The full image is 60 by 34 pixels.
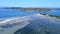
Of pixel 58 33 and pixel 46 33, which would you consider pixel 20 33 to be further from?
pixel 58 33

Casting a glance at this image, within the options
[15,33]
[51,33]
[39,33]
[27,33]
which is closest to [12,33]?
[15,33]

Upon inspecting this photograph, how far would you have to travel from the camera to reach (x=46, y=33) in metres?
14.7

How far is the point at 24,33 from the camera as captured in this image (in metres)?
14.5

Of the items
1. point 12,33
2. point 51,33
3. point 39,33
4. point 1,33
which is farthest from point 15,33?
point 51,33

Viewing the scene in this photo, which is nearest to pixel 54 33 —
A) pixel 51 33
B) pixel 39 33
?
pixel 51 33

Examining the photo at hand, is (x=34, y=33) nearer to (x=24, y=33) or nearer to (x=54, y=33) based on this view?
(x=24, y=33)

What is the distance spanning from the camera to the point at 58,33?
14.9 meters

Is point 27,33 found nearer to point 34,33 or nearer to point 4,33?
point 34,33

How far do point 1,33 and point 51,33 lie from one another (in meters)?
4.77

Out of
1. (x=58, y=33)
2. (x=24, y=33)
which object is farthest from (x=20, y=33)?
(x=58, y=33)

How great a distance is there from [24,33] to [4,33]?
6.16ft

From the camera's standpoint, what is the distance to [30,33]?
1468 cm

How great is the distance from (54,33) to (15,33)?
3.78 metres

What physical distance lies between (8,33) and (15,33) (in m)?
0.66
